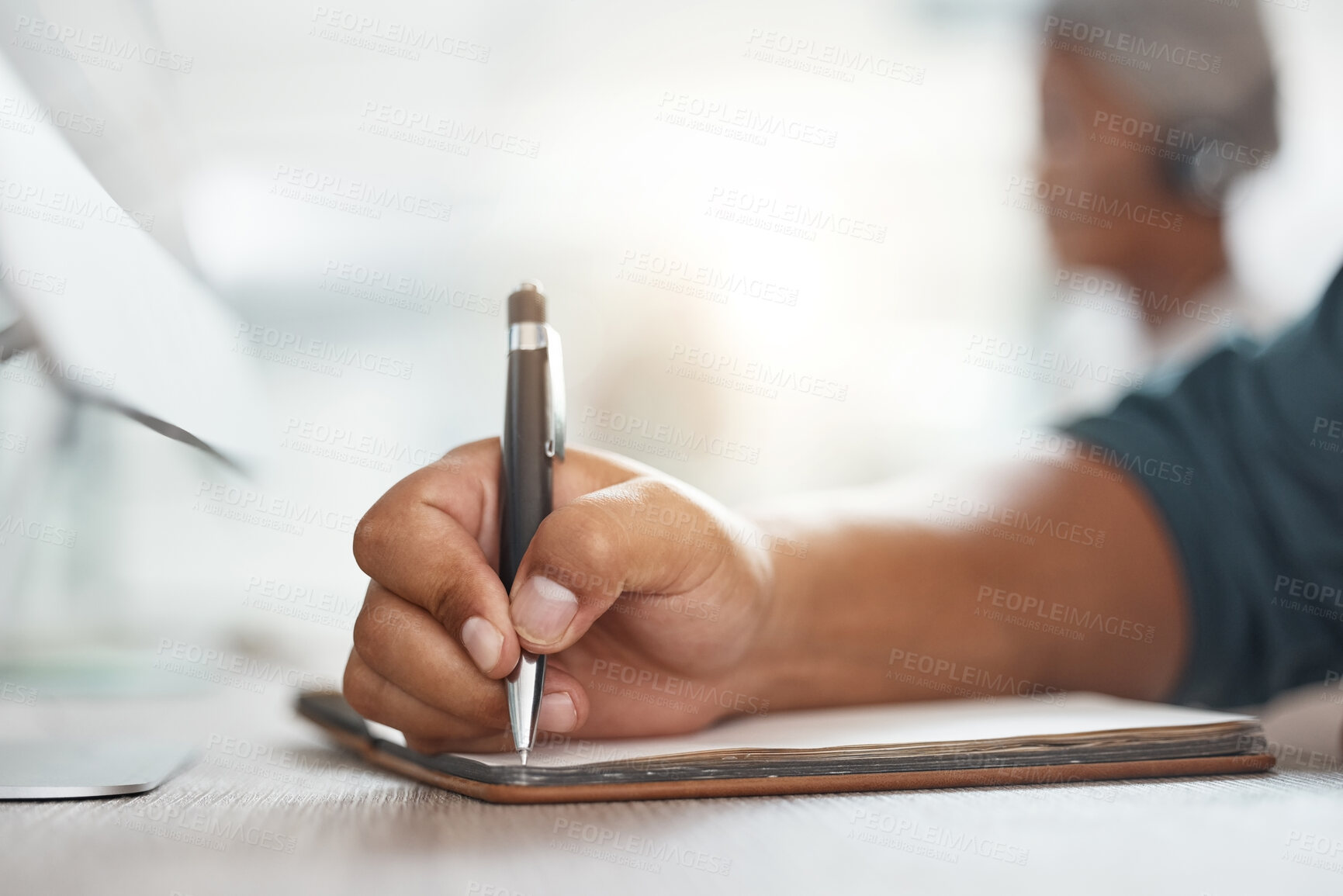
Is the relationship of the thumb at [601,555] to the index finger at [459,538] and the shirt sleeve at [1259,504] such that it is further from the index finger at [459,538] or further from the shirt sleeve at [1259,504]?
the shirt sleeve at [1259,504]

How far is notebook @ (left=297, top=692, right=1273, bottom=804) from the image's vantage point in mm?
269

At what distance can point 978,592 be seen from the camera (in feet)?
1.82

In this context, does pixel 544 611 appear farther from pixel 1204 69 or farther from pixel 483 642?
pixel 1204 69

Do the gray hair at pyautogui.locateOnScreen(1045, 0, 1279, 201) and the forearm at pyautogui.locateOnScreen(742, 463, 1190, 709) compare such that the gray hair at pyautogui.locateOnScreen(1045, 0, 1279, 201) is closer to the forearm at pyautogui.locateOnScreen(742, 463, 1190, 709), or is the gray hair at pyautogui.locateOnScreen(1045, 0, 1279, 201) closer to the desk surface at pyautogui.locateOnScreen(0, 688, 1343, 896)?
the forearm at pyautogui.locateOnScreen(742, 463, 1190, 709)

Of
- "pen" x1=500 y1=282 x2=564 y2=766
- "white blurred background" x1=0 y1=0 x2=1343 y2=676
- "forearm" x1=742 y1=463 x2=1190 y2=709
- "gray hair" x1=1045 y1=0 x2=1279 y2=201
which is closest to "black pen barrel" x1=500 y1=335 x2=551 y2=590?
"pen" x1=500 y1=282 x2=564 y2=766

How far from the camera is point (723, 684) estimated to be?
0.42m

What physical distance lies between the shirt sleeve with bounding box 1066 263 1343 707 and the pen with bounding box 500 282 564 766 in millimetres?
491

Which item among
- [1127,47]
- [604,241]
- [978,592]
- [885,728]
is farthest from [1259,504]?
[604,241]

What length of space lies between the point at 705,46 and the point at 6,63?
1.21 m

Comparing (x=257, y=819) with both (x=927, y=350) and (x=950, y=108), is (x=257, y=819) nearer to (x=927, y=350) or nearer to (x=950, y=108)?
(x=927, y=350)

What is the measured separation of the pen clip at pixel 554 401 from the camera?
0.35 m

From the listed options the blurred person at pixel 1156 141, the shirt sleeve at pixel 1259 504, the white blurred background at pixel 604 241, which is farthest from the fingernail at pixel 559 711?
the blurred person at pixel 1156 141

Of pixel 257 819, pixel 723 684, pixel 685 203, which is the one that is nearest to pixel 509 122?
pixel 685 203

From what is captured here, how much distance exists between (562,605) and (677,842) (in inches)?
3.7
